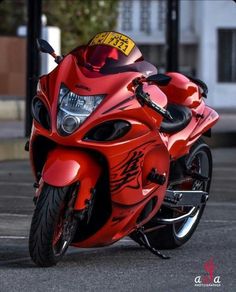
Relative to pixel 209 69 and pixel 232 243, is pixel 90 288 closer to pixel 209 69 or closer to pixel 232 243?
pixel 232 243

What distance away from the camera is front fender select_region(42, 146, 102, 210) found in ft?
19.7

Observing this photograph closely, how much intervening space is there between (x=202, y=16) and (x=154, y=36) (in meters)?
2.52

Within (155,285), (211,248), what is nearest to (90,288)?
(155,285)

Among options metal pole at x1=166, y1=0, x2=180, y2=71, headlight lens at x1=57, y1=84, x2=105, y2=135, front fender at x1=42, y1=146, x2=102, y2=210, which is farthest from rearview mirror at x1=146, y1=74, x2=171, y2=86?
metal pole at x1=166, y1=0, x2=180, y2=71

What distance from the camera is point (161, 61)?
114 ft

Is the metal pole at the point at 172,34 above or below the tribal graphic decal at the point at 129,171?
below

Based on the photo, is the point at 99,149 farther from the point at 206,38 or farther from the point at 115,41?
the point at 206,38

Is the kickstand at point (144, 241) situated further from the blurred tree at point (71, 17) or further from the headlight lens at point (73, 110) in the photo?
the blurred tree at point (71, 17)

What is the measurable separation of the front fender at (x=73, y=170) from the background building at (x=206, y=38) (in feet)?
84.9

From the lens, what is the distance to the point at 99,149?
6.05 meters

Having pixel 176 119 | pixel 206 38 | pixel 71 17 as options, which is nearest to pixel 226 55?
pixel 206 38

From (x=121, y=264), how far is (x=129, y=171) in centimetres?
78

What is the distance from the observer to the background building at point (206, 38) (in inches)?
1273

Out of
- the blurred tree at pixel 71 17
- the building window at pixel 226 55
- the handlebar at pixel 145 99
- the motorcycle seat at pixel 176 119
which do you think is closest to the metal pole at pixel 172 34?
the motorcycle seat at pixel 176 119
